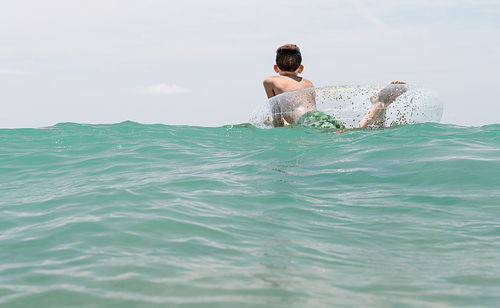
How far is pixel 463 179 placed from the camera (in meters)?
5.50

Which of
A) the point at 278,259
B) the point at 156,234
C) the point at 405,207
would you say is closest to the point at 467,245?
the point at 405,207

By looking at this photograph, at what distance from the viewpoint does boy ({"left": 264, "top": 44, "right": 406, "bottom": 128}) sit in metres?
8.48

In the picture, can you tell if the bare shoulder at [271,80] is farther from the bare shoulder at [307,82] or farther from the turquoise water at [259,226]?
the turquoise water at [259,226]

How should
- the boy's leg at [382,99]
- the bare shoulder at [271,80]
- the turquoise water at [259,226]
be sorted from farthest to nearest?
the bare shoulder at [271,80], the boy's leg at [382,99], the turquoise water at [259,226]

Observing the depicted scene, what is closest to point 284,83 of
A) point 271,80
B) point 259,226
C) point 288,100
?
point 271,80

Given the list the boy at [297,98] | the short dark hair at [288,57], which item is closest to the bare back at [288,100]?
the boy at [297,98]

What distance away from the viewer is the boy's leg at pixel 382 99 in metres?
8.45

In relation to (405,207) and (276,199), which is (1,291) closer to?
(276,199)

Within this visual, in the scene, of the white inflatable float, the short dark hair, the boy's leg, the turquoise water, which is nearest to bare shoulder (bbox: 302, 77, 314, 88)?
the short dark hair

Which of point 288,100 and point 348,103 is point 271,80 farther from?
point 348,103

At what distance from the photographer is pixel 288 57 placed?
8.90 metres

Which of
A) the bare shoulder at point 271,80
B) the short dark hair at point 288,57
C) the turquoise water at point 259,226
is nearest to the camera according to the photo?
the turquoise water at point 259,226

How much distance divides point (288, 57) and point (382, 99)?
6.25 feet

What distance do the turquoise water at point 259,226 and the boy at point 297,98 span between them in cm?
93
